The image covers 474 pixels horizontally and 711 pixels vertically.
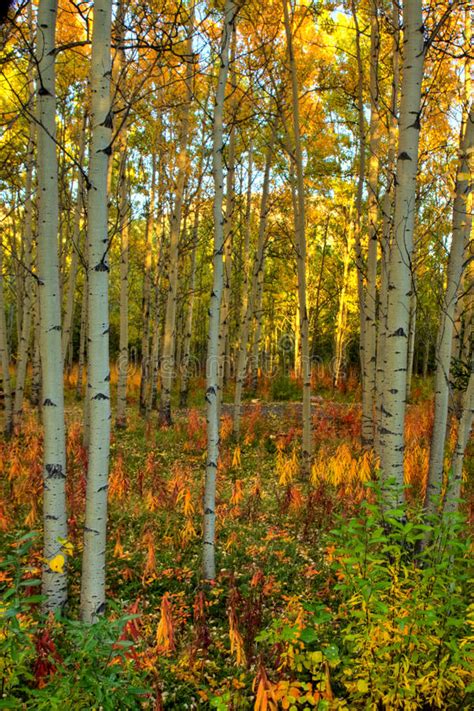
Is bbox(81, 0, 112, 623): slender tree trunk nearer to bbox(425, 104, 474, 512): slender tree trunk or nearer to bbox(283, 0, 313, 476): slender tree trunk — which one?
bbox(425, 104, 474, 512): slender tree trunk

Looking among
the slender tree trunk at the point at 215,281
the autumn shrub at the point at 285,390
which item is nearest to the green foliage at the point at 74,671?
the slender tree trunk at the point at 215,281

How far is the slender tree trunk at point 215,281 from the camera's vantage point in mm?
3426

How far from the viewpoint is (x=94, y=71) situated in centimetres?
265

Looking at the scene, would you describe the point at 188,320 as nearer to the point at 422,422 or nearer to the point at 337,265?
the point at 422,422

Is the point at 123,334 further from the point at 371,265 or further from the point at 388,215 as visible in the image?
the point at 388,215

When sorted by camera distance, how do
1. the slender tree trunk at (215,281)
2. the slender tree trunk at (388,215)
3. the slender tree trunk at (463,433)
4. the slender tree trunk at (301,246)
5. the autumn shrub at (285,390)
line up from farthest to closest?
the autumn shrub at (285,390) → the slender tree trunk at (301,246) → the slender tree trunk at (388,215) → the slender tree trunk at (215,281) → the slender tree trunk at (463,433)

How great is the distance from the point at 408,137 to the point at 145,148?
354 inches

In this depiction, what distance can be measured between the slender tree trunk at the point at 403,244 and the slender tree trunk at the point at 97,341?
73.0 inches

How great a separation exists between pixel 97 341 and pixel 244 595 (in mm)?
2371

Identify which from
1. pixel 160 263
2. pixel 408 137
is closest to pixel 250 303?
pixel 160 263

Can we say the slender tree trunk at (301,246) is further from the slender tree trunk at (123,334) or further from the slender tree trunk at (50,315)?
the slender tree trunk at (123,334)

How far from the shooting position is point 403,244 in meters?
3.04

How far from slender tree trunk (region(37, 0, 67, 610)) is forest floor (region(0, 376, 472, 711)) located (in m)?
0.24

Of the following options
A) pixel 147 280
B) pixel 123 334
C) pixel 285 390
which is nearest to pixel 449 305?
pixel 123 334
